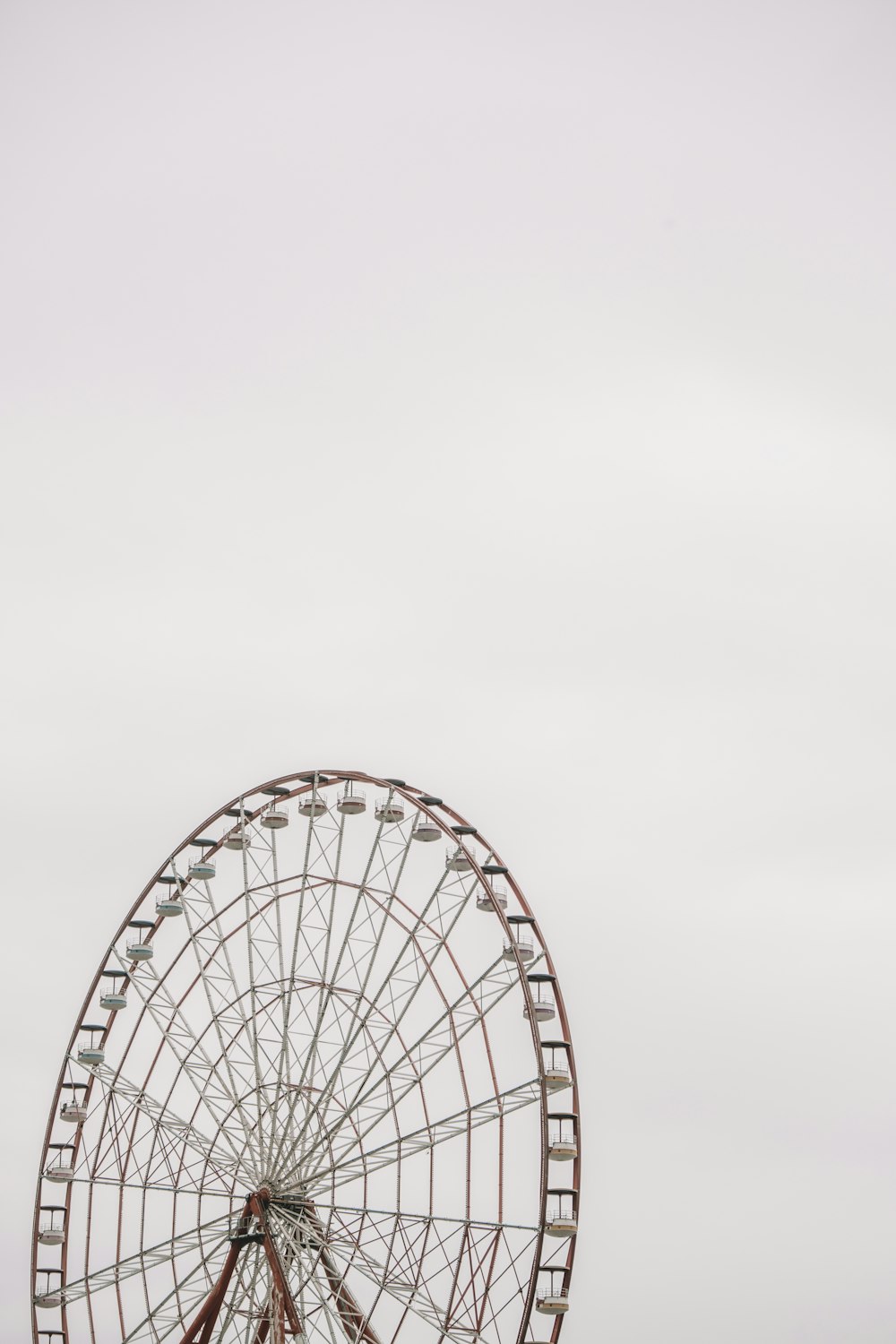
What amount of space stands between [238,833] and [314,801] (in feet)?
9.77

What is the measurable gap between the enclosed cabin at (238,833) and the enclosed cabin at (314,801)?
1.71 metres

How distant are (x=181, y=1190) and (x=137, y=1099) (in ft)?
9.30

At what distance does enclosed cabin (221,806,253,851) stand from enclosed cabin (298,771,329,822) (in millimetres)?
1714

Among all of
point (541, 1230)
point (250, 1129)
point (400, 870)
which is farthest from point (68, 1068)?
point (541, 1230)

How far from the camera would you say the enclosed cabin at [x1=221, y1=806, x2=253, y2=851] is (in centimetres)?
4456

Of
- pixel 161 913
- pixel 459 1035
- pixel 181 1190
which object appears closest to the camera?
pixel 459 1035

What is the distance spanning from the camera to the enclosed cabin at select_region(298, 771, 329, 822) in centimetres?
4406

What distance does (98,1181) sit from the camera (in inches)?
1725

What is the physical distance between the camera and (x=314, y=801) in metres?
44.3

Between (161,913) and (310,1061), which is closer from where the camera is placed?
(310,1061)

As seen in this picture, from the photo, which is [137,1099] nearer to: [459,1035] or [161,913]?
[161,913]

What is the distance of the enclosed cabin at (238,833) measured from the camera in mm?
44562

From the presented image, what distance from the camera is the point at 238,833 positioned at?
1799 inches

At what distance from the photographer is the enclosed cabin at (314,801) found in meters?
44.1
